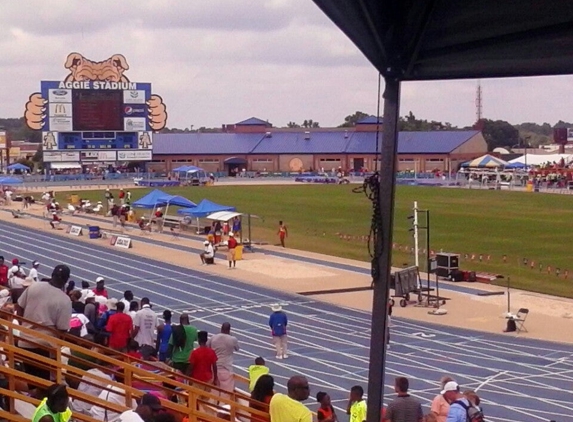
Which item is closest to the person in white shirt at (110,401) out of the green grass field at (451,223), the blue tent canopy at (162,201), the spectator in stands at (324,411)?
the spectator in stands at (324,411)

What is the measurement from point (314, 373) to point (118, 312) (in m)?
5.64

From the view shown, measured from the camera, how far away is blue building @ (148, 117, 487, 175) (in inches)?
3905

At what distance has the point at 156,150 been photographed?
326ft

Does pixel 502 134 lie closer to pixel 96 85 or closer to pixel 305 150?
pixel 305 150

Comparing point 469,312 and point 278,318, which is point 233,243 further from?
point 278,318

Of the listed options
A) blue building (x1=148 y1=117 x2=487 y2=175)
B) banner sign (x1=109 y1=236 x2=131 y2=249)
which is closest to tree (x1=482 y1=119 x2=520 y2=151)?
blue building (x1=148 y1=117 x2=487 y2=175)

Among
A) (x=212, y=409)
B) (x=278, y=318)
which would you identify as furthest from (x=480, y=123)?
(x=212, y=409)

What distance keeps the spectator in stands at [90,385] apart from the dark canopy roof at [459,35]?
3407 millimetres

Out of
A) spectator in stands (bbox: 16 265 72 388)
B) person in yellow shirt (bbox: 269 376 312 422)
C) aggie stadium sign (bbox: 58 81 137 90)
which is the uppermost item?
aggie stadium sign (bbox: 58 81 137 90)

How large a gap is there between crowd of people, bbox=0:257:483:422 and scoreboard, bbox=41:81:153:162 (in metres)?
56.6

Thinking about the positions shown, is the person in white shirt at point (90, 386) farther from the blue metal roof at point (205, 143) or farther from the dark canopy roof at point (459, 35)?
the blue metal roof at point (205, 143)

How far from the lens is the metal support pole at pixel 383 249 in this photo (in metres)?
6.94

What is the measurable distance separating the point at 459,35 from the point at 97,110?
65.1 metres

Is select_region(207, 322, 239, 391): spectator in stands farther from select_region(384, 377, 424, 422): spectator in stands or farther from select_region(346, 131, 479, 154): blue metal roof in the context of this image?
select_region(346, 131, 479, 154): blue metal roof
